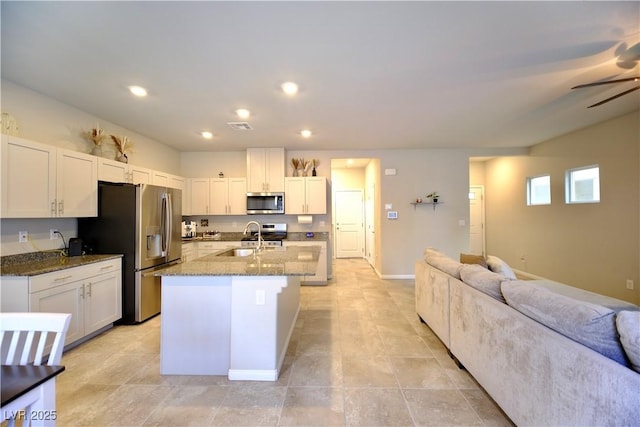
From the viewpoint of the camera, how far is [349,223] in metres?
7.92

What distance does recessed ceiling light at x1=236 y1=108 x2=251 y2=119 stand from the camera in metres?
3.25

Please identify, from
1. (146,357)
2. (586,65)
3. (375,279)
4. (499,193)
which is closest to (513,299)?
(586,65)

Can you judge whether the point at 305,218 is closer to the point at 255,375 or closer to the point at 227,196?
the point at 227,196

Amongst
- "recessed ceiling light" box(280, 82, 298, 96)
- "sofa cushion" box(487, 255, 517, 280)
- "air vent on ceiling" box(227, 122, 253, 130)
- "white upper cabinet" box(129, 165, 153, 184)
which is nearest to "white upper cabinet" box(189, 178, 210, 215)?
"white upper cabinet" box(129, 165, 153, 184)

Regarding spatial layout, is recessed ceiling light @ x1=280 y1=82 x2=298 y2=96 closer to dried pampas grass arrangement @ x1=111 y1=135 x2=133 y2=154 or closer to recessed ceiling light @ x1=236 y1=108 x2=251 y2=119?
recessed ceiling light @ x1=236 y1=108 x2=251 y2=119

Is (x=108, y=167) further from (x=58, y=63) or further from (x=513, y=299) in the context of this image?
(x=513, y=299)

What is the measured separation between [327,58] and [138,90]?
6.61 ft

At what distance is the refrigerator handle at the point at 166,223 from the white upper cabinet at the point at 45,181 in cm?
70

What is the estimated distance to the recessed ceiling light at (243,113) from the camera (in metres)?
3.25

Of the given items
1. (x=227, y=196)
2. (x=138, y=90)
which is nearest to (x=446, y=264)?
(x=138, y=90)

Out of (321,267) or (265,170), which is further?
(265,170)

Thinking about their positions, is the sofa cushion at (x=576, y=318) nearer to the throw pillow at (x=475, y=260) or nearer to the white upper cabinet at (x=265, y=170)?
the throw pillow at (x=475, y=260)

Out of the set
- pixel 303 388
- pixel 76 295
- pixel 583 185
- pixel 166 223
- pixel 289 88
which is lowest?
pixel 303 388

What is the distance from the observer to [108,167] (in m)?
3.28
